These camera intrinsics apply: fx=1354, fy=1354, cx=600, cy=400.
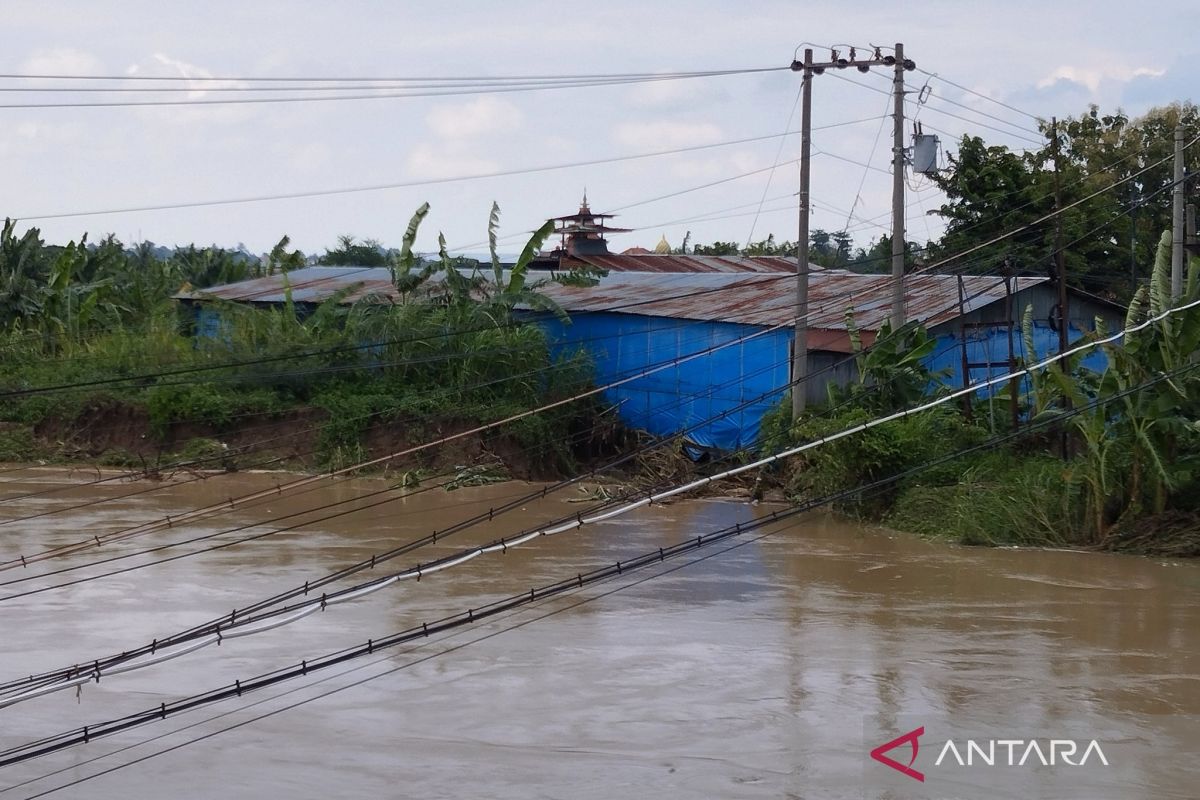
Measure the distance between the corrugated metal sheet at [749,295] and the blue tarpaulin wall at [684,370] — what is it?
0.80 ft

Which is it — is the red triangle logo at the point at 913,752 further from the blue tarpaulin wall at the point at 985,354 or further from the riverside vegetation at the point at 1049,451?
the blue tarpaulin wall at the point at 985,354

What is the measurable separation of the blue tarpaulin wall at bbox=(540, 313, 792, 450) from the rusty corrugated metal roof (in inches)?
9.8

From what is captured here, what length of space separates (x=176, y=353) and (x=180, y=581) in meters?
9.93

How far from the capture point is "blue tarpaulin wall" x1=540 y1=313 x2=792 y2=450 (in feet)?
61.2

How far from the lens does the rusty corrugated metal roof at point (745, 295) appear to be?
61.0ft

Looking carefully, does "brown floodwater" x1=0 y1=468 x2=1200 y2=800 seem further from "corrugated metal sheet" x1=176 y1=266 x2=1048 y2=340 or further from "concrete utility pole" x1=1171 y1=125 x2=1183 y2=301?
"corrugated metal sheet" x1=176 y1=266 x2=1048 y2=340

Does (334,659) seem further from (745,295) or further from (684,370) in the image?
(745,295)

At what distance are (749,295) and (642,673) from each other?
11774 mm

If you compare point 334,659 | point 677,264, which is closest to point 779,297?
point 677,264

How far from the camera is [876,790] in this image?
785 centimetres

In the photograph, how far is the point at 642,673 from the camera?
10000 millimetres

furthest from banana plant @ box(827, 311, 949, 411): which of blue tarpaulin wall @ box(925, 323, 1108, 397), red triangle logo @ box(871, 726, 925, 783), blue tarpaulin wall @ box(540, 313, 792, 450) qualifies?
red triangle logo @ box(871, 726, 925, 783)

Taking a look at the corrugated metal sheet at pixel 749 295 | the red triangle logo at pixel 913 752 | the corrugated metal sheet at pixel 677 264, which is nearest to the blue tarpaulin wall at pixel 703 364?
the corrugated metal sheet at pixel 749 295

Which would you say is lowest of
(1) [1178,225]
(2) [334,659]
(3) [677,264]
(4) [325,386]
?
(2) [334,659]
